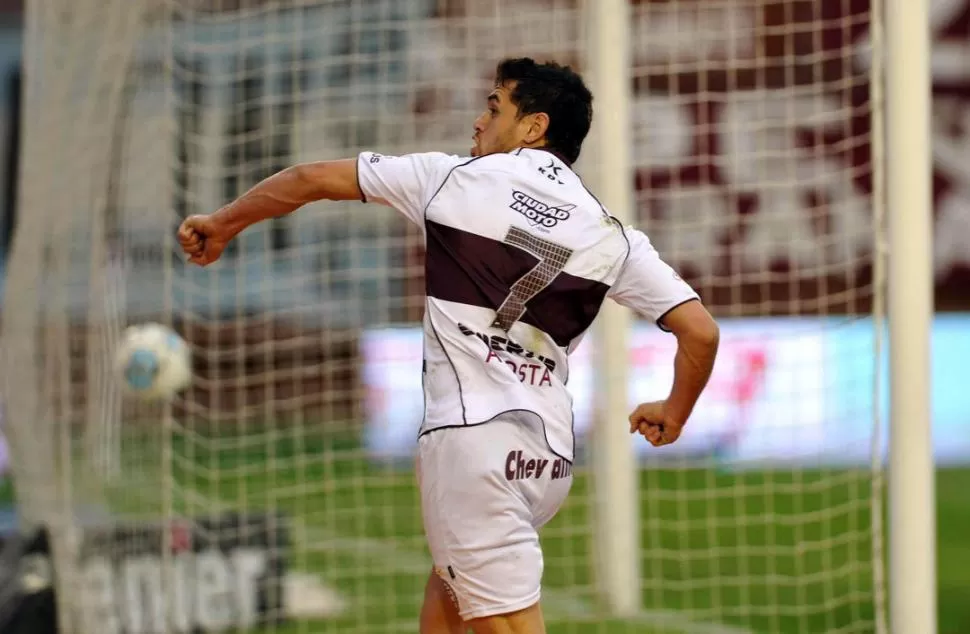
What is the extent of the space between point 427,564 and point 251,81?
3755 millimetres

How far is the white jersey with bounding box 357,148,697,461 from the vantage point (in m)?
3.42

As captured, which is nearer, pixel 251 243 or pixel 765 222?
pixel 765 222

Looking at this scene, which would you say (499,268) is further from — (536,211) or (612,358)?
(612,358)

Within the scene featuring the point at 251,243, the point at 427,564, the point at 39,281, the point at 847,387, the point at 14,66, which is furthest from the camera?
the point at 14,66

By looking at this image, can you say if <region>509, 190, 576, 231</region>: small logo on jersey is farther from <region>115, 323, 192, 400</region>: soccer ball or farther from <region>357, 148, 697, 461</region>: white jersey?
<region>115, 323, 192, 400</region>: soccer ball

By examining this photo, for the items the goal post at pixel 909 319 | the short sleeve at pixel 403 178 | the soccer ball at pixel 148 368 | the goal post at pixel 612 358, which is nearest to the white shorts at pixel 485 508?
the short sleeve at pixel 403 178

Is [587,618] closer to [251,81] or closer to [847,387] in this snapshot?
[847,387]

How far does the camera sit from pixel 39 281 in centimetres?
657

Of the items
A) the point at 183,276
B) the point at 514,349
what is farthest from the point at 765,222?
the point at 514,349

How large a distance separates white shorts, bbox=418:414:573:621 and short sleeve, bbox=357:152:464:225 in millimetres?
529

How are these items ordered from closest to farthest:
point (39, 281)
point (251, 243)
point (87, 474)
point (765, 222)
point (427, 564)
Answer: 1. point (39, 281)
2. point (87, 474)
3. point (427, 564)
4. point (765, 222)
5. point (251, 243)

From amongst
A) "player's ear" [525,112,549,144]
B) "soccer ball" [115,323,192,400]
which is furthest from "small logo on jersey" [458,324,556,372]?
"soccer ball" [115,323,192,400]

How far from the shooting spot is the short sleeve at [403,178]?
347 cm

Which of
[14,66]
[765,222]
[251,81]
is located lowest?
[765,222]
